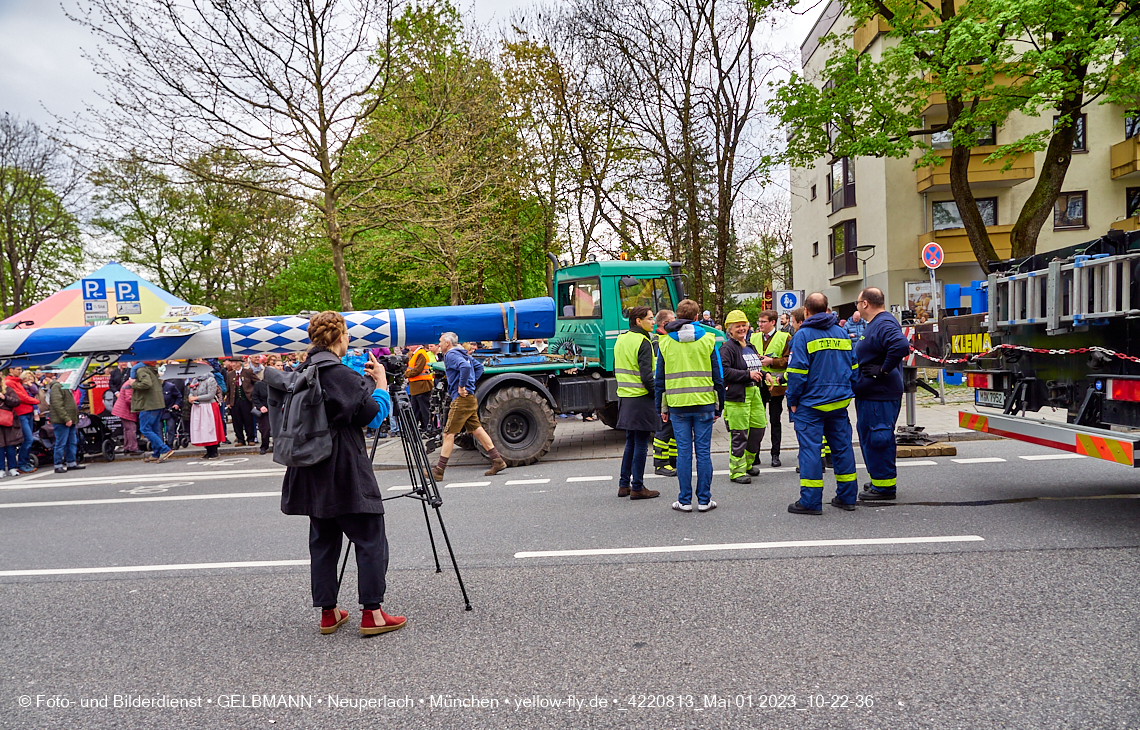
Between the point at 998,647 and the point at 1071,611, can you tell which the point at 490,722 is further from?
the point at 1071,611

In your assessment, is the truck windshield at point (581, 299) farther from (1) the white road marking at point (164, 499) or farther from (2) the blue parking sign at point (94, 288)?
(2) the blue parking sign at point (94, 288)

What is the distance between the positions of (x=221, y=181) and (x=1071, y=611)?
14.9m

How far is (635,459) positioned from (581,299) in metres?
3.80

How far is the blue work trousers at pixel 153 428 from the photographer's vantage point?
1316 centimetres

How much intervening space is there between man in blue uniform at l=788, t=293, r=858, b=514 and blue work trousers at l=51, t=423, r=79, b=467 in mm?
12550

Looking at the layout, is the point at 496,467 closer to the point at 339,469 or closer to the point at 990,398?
the point at 339,469

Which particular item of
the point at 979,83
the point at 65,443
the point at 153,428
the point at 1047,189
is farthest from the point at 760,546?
the point at 1047,189

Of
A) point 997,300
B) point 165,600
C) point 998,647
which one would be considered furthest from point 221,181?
point 998,647

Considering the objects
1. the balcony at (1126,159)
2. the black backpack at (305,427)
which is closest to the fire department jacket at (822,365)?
the black backpack at (305,427)

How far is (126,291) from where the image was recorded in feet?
42.0

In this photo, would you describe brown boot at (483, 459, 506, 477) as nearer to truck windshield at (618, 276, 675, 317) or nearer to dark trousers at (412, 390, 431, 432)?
dark trousers at (412, 390, 431, 432)

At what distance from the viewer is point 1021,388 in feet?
20.1

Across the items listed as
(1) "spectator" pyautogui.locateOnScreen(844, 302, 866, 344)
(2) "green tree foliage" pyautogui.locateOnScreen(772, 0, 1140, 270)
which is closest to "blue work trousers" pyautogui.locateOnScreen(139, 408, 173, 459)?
(1) "spectator" pyautogui.locateOnScreen(844, 302, 866, 344)

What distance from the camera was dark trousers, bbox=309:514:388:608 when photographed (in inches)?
156
